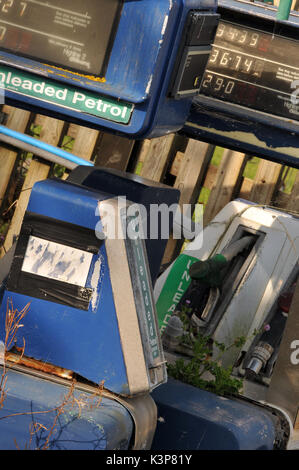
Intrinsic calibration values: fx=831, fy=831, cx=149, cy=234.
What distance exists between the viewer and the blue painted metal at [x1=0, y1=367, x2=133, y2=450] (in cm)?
237

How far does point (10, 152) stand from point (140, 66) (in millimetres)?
3915

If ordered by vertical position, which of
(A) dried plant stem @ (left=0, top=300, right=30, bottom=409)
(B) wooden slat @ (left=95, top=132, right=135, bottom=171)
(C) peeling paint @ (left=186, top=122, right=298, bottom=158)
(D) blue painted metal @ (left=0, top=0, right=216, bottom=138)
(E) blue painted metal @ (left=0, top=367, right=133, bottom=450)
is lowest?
(E) blue painted metal @ (left=0, top=367, right=133, bottom=450)

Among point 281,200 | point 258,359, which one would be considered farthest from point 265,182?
point 258,359

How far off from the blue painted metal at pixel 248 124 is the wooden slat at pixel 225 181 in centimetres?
204

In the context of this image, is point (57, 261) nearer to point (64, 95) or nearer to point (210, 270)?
point (64, 95)

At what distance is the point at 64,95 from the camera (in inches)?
105

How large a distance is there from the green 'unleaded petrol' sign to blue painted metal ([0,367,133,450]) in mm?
888

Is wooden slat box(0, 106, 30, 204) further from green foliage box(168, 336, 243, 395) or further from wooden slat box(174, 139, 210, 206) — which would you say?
green foliage box(168, 336, 243, 395)

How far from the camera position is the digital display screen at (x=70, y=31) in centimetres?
262

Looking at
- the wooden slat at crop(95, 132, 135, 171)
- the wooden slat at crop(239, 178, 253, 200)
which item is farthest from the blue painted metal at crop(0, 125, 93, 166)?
the wooden slat at crop(239, 178, 253, 200)

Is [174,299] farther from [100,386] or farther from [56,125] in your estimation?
[56,125]

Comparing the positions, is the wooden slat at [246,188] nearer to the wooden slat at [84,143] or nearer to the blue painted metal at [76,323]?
the wooden slat at [84,143]

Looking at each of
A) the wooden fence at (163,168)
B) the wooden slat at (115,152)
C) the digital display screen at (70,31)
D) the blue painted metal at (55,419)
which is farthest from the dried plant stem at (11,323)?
the wooden slat at (115,152)

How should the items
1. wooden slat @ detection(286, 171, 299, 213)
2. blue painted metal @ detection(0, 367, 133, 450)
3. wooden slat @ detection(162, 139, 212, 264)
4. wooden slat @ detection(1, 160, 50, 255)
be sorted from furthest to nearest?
wooden slat @ detection(1, 160, 50, 255) → wooden slat @ detection(162, 139, 212, 264) → wooden slat @ detection(286, 171, 299, 213) → blue painted metal @ detection(0, 367, 133, 450)
